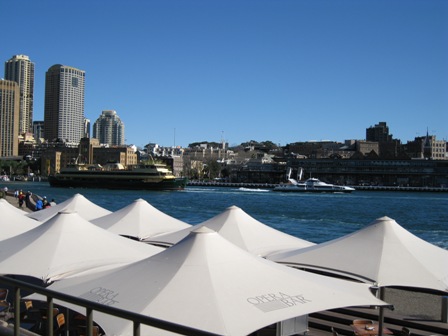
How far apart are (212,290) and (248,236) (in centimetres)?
734

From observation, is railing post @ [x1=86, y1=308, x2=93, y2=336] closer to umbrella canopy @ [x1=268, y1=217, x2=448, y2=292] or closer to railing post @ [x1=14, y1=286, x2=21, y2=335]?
railing post @ [x1=14, y1=286, x2=21, y2=335]

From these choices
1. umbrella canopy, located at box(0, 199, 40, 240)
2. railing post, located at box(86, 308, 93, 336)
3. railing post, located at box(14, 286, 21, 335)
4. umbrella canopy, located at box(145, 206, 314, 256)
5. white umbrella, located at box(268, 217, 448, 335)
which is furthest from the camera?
umbrella canopy, located at box(0, 199, 40, 240)

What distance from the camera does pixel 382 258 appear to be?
9.34 m

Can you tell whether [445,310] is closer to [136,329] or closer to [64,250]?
[64,250]

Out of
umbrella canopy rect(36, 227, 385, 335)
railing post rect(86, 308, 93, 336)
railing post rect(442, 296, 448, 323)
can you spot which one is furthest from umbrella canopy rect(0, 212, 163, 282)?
railing post rect(442, 296, 448, 323)

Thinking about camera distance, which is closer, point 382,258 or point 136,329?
point 136,329

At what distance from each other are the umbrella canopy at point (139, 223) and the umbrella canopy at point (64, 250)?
5.96 metres

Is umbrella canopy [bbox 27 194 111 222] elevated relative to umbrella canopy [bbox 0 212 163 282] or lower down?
lower down

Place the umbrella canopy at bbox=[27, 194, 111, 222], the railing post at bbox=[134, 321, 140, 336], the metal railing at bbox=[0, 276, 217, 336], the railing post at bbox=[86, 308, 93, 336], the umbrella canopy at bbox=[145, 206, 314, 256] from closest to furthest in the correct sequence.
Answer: the metal railing at bbox=[0, 276, 217, 336] < the railing post at bbox=[134, 321, 140, 336] < the railing post at bbox=[86, 308, 93, 336] < the umbrella canopy at bbox=[145, 206, 314, 256] < the umbrella canopy at bbox=[27, 194, 111, 222]

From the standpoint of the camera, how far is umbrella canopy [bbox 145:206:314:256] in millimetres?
12773

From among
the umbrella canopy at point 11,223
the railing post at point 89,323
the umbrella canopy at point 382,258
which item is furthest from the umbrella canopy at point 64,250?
the railing post at point 89,323

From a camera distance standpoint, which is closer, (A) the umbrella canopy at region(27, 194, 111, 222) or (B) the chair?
(B) the chair

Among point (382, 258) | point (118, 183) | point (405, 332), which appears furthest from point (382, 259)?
point (118, 183)

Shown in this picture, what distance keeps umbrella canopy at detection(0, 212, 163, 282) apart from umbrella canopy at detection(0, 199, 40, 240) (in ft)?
10.1
